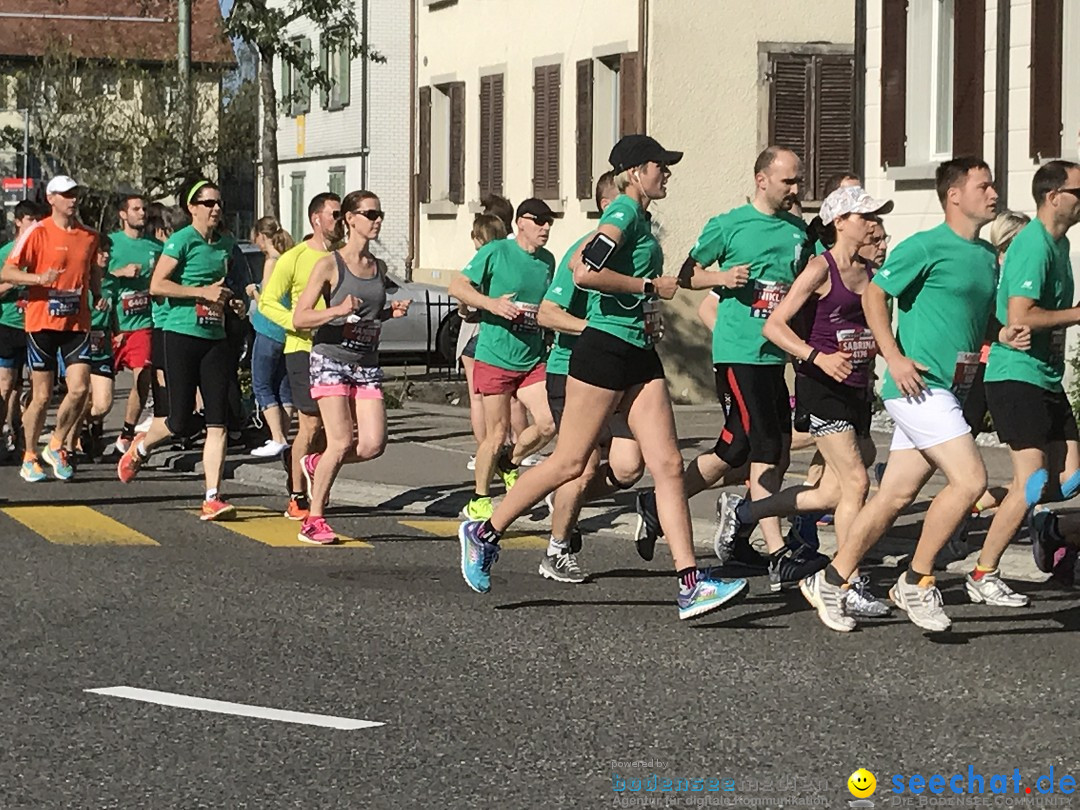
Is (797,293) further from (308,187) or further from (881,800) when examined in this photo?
(308,187)

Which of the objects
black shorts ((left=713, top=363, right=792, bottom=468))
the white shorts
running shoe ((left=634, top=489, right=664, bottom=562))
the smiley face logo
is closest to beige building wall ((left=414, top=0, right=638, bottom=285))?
running shoe ((left=634, top=489, right=664, bottom=562))

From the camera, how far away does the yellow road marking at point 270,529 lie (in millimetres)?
12609

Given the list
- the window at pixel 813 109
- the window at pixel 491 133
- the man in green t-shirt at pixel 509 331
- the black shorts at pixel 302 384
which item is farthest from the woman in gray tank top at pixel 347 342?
the window at pixel 491 133

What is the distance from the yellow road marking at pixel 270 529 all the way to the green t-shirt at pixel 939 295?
4196mm

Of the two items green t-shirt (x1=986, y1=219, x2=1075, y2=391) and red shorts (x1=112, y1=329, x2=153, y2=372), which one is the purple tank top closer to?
green t-shirt (x1=986, y1=219, x2=1075, y2=391)

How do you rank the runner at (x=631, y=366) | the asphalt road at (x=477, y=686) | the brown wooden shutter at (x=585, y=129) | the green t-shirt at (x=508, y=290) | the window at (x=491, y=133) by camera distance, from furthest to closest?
the window at (x=491, y=133)
the brown wooden shutter at (x=585, y=129)
the green t-shirt at (x=508, y=290)
the runner at (x=631, y=366)
the asphalt road at (x=477, y=686)

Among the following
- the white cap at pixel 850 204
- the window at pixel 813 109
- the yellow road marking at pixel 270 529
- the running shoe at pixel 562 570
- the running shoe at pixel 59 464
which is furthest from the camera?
the window at pixel 813 109

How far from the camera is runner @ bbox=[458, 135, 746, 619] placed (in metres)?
9.58

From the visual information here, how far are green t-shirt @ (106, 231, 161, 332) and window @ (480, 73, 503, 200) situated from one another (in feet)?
46.3

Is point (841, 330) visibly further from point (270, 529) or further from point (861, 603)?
point (270, 529)

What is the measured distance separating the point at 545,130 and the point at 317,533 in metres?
17.8

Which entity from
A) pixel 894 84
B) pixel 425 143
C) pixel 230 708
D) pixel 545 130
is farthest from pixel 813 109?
pixel 230 708

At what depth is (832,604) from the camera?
9.38 m

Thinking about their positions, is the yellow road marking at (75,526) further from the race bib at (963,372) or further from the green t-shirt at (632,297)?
the race bib at (963,372)
